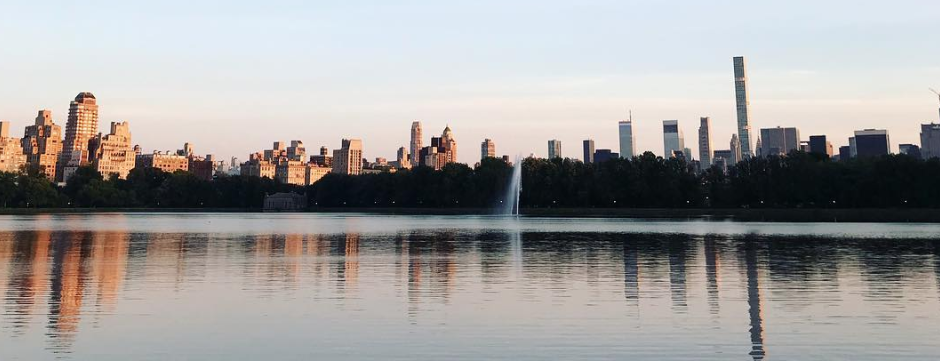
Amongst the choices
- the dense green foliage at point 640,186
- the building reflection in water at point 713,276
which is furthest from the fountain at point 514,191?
the building reflection in water at point 713,276

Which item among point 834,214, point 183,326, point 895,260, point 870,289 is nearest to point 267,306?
point 183,326

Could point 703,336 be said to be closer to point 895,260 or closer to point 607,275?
point 607,275

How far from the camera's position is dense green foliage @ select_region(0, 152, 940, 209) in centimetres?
10806

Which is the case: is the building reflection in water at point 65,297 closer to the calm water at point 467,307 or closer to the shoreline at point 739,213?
the calm water at point 467,307

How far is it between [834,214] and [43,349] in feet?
352

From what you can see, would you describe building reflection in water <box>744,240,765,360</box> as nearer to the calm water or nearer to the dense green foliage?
the calm water

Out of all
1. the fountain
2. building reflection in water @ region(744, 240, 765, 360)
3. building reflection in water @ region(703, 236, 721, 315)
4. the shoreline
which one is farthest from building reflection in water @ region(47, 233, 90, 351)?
the fountain

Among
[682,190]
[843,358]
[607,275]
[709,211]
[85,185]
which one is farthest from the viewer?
[85,185]

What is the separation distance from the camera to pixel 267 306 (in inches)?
776

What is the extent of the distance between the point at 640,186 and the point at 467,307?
122506 millimetres

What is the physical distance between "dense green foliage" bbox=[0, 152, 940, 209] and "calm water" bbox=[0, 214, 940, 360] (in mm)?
80841

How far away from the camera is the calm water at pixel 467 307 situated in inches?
567

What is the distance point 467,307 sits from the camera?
19484mm

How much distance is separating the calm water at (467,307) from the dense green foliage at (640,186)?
80.8 metres
